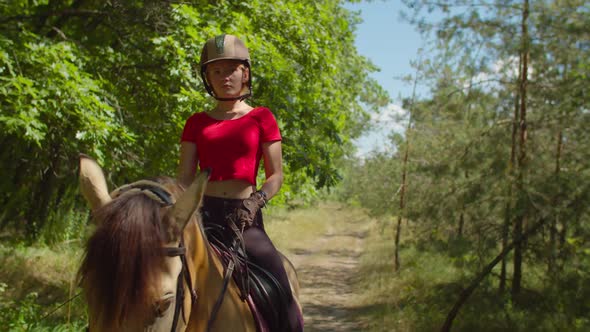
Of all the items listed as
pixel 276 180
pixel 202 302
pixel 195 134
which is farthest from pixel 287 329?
pixel 195 134

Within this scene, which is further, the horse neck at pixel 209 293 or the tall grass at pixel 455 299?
the tall grass at pixel 455 299

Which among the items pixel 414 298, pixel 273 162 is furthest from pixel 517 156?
pixel 273 162

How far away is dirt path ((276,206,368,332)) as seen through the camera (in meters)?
10.8

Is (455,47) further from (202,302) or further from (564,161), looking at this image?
(202,302)

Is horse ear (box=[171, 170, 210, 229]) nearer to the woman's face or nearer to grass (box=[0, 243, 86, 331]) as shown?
the woman's face

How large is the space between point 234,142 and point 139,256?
3.33 feet

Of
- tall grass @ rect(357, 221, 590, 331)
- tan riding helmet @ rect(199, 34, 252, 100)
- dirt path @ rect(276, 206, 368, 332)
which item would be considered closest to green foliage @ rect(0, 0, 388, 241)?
dirt path @ rect(276, 206, 368, 332)

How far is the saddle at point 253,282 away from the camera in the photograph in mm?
2539

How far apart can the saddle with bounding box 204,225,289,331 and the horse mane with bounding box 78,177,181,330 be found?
666 millimetres

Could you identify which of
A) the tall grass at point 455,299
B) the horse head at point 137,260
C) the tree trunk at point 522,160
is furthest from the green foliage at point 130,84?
the horse head at point 137,260

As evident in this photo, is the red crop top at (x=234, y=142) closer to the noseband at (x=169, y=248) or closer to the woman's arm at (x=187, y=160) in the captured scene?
the woman's arm at (x=187, y=160)

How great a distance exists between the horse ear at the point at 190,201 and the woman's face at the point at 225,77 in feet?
3.56

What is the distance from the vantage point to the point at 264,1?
849cm

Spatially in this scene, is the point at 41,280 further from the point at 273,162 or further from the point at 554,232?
the point at 554,232
